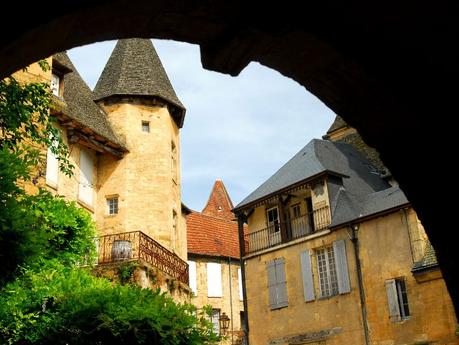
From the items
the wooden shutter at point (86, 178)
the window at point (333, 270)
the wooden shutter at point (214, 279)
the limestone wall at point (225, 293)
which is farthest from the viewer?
the wooden shutter at point (214, 279)

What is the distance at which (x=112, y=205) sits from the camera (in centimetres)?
2177

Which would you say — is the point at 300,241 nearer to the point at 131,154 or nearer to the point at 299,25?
the point at 131,154

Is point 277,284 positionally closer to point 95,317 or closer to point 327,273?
point 327,273

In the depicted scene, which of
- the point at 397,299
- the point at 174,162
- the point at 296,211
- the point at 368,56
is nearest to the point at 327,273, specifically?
the point at 397,299

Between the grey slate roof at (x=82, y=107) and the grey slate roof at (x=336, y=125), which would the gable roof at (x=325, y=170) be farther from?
the grey slate roof at (x=82, y=107)

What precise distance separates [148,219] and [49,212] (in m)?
10.2

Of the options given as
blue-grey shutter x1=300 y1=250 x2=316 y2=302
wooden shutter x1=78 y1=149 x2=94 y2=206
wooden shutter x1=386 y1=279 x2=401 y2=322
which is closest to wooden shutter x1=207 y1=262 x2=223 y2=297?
blue-grey shutter x1=300 y1=250 x2=316 y2=302

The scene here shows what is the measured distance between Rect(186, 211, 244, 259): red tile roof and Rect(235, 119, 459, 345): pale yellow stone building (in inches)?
341

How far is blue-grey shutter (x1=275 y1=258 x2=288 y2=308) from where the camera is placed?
21688 millimetres

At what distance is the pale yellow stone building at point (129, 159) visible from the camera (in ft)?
64.1

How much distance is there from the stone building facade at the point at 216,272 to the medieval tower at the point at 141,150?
6491 mm

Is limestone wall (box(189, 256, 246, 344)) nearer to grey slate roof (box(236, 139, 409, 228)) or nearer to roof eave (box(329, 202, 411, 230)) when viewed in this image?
grey slate roof (box(236, 139, 409, 228))

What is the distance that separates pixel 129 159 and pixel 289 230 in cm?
626

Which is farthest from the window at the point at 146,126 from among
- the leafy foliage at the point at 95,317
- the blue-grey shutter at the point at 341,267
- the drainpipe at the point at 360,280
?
the leafy foliage at the point at 95,317
